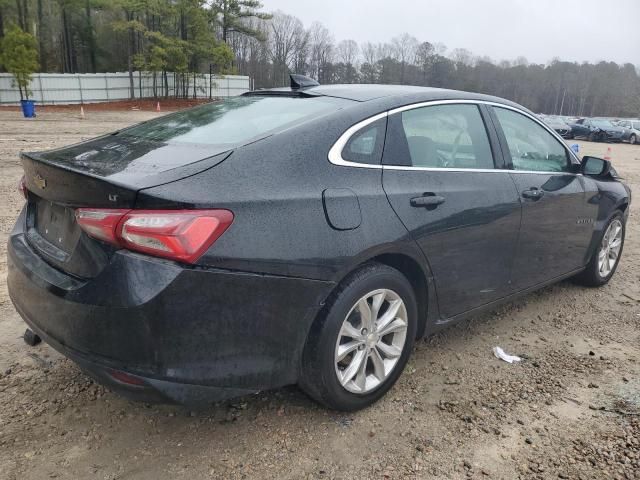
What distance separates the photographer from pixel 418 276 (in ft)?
9.66

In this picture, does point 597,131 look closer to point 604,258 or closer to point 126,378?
point 604,258

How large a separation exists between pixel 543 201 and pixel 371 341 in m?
1.83

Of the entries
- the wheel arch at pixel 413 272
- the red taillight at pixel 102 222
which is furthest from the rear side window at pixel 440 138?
the red taillight at pixel 102 222

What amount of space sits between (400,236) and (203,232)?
3.54 ft

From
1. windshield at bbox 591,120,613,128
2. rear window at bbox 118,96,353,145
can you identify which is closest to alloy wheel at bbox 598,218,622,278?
rear window at bbox 118,96,353,145

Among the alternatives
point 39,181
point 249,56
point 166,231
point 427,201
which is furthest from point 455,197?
point 249,56

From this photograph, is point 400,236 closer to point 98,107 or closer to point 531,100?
point 98,107

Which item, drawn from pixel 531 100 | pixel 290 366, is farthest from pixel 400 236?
pixel 531 100

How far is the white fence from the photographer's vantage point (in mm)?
34719

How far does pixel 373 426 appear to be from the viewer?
266cm

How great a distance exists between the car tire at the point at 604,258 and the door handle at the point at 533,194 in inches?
51.8

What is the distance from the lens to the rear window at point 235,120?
2643mm

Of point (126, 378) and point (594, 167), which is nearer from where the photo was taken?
point (126, 378)

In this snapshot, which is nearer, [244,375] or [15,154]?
[244,375]
